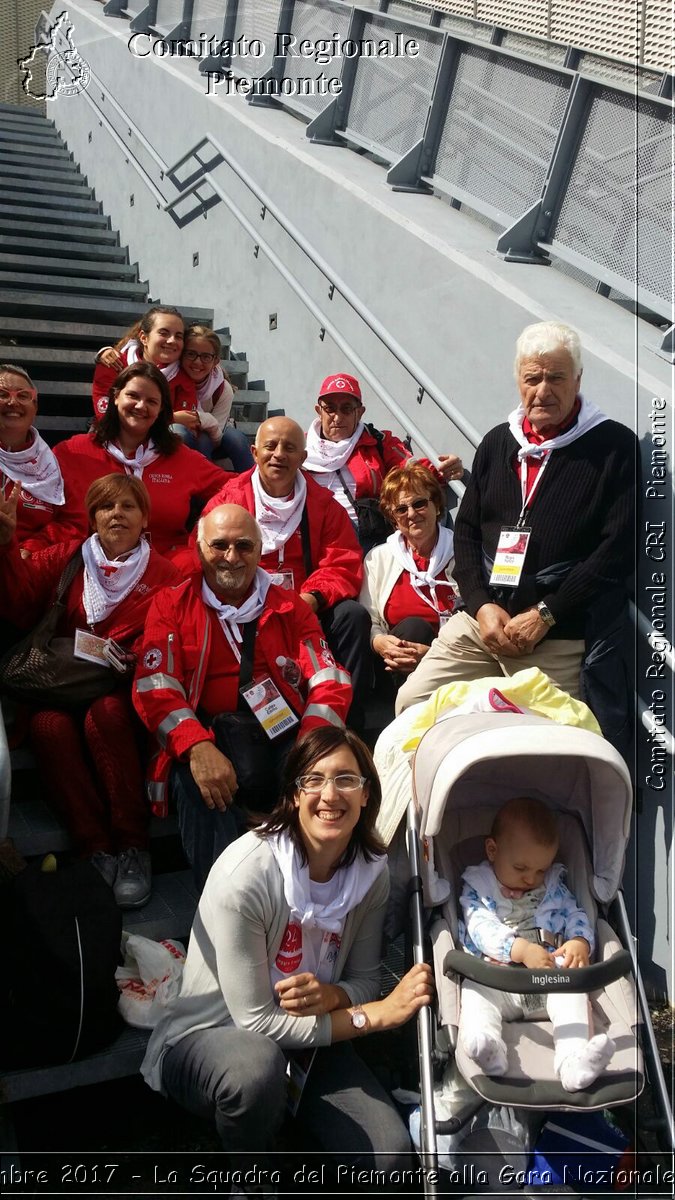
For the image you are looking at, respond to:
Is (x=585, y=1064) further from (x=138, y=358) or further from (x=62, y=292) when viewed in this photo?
(x=62, y=292)

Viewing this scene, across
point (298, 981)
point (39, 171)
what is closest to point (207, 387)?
point (298, 981)

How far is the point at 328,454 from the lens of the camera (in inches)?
196

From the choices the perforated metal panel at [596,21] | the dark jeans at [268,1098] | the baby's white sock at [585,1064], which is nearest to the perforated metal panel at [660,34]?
the perforated metal panel at [596,21]

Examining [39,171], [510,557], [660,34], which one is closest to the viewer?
[510,557]

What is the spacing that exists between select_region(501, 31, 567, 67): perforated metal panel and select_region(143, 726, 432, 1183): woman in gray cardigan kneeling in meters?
4.04

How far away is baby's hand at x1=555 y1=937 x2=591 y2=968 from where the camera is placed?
2.88 metres

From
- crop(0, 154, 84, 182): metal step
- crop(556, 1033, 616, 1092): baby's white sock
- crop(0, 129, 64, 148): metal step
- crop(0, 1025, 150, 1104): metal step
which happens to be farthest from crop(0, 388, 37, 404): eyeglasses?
crop(0, 129, 64, 148): metal step

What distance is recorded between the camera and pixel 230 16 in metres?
8.78

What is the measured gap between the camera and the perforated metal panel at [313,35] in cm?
711

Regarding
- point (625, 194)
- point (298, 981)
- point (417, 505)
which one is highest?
point (625, 194)

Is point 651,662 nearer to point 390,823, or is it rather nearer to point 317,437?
point 390,823

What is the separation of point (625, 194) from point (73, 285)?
4.24 meters

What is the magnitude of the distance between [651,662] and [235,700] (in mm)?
1386

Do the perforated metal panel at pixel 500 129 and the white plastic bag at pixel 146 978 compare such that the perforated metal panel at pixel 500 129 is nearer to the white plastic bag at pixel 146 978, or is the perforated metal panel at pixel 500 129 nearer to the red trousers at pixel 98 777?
the red trousers at pixel 98 777
